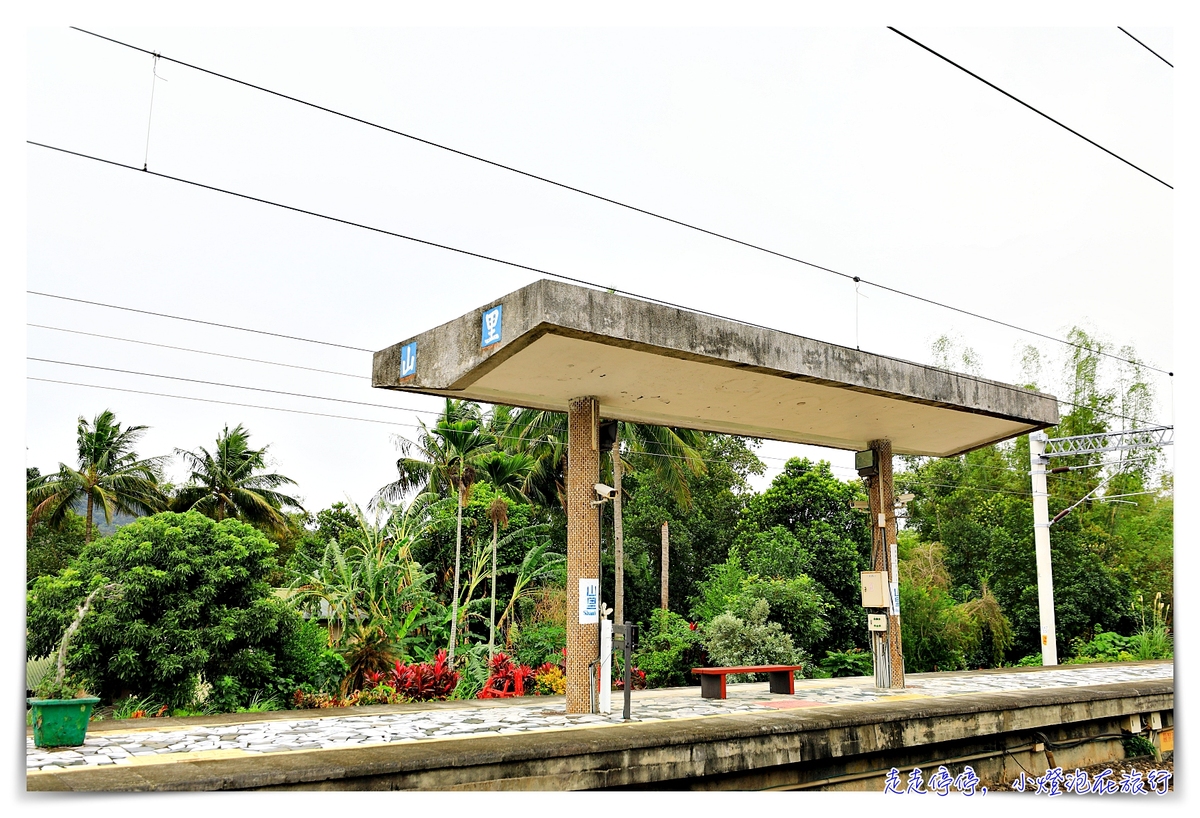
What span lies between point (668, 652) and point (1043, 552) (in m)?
10.9

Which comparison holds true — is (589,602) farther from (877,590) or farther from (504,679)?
(504,679)

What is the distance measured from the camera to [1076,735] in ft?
40.4

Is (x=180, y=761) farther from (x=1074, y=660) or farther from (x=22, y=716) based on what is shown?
(x=1074, y=660)

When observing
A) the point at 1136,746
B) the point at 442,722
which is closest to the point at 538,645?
the point at 442,722

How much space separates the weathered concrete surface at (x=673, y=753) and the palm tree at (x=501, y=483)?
34.0 feet

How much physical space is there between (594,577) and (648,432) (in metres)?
13.9

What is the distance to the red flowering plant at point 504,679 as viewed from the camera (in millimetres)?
15086

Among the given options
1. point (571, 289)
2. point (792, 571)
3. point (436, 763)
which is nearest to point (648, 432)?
point (792, 571)

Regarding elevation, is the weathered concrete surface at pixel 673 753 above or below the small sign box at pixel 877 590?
below

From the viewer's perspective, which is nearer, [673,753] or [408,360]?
[673,753]

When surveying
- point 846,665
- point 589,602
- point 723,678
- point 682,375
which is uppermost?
point 682,375

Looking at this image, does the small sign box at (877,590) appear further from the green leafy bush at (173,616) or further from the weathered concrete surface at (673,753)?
the green leafy bush at (173,616)

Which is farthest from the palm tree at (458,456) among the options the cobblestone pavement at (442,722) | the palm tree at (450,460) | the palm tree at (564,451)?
the cobblestone pavement at (442,722)

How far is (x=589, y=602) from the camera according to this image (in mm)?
10789
